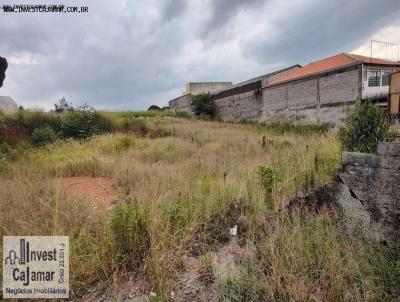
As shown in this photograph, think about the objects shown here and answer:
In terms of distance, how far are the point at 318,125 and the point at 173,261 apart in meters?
15.1

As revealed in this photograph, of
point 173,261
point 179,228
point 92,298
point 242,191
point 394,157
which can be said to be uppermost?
point 394,157

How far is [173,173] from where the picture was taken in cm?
542

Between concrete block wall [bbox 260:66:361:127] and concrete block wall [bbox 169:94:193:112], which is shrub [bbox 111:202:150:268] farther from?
concrete block wall [bbox 169:94:193:112]

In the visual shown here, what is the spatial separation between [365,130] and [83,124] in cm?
1200

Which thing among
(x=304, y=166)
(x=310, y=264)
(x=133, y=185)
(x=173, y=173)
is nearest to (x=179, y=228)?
(x=310, y=264)

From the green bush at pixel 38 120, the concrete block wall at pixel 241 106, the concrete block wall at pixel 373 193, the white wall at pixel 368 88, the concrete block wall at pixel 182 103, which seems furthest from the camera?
the concrete block wall at pixel 182 103

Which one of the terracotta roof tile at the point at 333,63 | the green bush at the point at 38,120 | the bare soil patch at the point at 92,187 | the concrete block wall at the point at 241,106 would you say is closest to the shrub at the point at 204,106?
the concrete block wall at the point at 241,106

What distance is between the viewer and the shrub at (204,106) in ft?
89.7

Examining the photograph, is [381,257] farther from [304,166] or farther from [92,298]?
[92,298]

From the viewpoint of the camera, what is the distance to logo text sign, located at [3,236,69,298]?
102 inches

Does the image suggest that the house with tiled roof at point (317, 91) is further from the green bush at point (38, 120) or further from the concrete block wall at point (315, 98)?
the green bush at point (38, 120)

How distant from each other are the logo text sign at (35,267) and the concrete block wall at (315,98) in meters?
14.6

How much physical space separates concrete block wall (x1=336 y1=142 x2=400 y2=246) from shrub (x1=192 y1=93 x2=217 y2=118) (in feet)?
78.5

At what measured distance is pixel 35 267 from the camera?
2.76 metres
